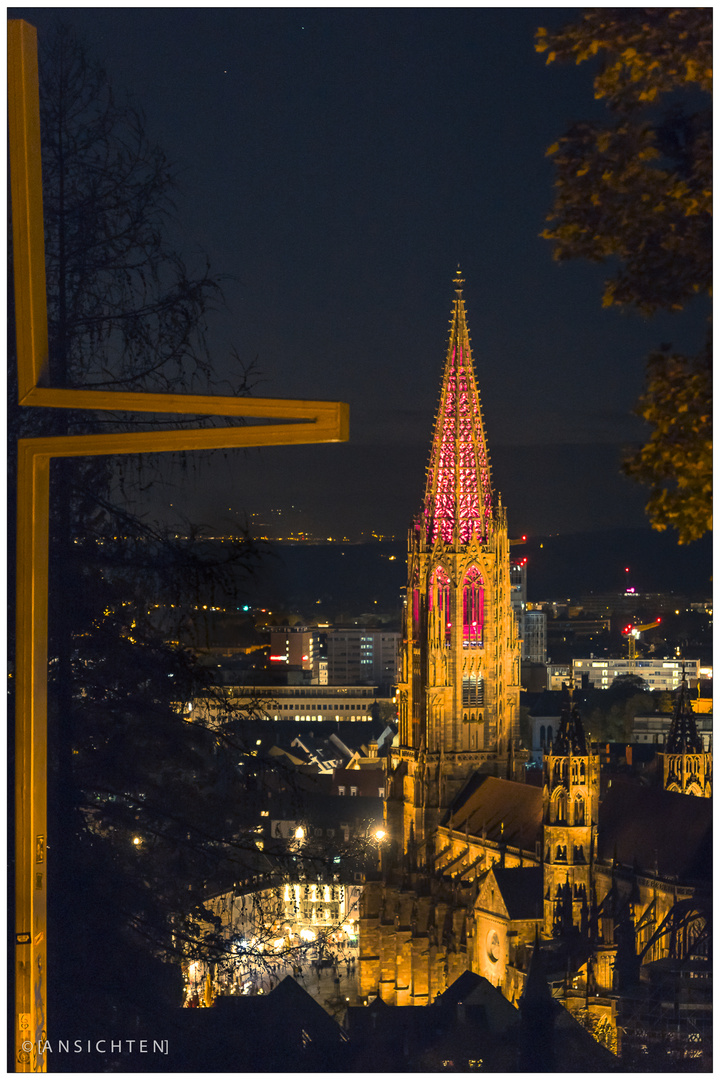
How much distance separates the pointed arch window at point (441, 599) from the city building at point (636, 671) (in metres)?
2.87

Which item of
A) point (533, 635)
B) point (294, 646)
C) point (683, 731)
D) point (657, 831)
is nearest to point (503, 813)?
point (657, 831)

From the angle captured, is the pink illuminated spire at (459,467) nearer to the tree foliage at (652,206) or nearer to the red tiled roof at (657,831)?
the red tiled roof at (657,831)

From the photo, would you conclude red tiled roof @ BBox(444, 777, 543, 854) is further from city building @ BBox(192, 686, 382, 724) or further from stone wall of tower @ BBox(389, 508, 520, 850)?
city building @ BBox(192, 686, 382, 724)

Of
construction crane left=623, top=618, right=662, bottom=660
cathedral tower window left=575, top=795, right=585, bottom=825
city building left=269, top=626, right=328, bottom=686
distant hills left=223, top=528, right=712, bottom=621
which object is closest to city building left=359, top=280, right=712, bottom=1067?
cathedral tower window left=575, top=795, right=585, bottom=825

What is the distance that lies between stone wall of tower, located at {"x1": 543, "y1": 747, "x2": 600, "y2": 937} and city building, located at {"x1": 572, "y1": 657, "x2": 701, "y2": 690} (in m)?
2.30

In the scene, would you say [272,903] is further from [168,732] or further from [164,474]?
[164,474]

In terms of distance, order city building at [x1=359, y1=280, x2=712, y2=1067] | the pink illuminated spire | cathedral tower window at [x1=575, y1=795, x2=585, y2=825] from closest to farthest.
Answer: city building at [x1=359, y1=280, x2=712, y2=1067] < cathedral tower window at [x1=575, y1=795, x2=585, y2=825] < the pink illuminated spire

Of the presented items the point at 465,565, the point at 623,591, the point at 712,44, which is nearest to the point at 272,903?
the point at 712,44

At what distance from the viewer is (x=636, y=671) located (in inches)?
1239

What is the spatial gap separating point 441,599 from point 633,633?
6610 mm

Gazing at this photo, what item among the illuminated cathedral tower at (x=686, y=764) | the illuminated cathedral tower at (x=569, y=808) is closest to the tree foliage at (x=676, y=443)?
the illuminated cathedral tower at (x=569, y=808)

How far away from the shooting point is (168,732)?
5.91m

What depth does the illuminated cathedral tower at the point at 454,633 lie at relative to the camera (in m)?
27.5

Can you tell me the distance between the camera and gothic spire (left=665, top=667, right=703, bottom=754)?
91.4 ft
